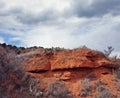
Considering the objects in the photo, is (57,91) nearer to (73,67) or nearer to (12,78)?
(12,78)

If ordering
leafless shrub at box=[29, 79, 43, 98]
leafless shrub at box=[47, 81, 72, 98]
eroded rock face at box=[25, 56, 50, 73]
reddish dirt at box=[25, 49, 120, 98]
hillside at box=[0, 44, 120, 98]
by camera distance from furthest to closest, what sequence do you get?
1. eroded rock face at box=[25, 56, 50, 73]
2. reddish dirt at box=[25, 49, 120, 98]
3. leafless shrub at box=[47, 81, 72, 98]
4. hillside at box=[0, 44, 120, 98]
5. leafless shrub at box=[29, 79, 43, 98]

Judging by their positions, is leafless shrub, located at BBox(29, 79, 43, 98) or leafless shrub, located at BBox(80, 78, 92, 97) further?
leafless shrub, located at BBox(80, 78, 92, 97)

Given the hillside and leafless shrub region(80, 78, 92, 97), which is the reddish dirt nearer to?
the hillside

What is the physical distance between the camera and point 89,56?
2348 centimetres

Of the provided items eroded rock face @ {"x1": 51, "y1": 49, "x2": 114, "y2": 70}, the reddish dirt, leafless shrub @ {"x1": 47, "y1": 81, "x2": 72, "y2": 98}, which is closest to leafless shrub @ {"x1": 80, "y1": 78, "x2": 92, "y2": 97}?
the reddish dirt

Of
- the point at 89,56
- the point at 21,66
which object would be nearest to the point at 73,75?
the point at 89,56

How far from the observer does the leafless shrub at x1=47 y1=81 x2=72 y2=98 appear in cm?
2062

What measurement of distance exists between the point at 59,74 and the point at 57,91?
2.25m

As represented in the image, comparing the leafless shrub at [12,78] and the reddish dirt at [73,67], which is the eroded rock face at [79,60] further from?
the leafless shrub at [12,78]

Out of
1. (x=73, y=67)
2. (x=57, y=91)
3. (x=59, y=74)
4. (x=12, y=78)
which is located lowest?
(x=57, y=91)

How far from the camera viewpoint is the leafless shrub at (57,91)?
20625 millimetres

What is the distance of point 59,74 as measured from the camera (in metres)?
23.0

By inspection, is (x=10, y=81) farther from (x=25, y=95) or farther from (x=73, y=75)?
(x=73, y=75)

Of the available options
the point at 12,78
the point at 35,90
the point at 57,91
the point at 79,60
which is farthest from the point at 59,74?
the point at 12,78
